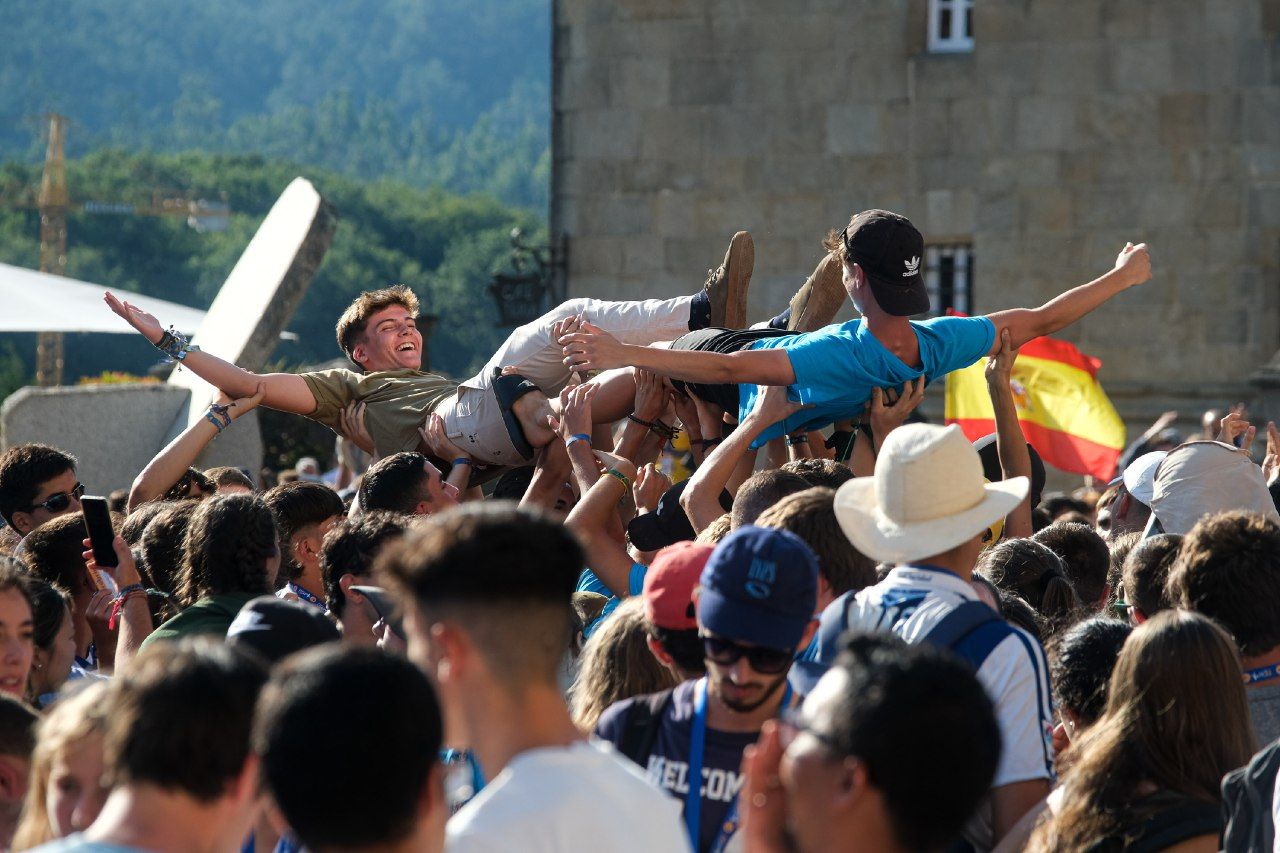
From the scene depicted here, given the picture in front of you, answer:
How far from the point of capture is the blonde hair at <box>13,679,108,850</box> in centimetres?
280

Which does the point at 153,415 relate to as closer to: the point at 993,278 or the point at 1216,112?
the point at 993,278

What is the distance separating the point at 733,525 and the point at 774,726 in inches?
85.2

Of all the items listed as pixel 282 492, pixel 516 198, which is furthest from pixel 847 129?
pixel 516 198

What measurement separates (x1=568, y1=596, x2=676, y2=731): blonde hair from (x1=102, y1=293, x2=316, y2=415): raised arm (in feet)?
9.96

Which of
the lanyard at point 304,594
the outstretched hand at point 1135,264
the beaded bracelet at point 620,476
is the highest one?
the outstretched hand at point 1135,264

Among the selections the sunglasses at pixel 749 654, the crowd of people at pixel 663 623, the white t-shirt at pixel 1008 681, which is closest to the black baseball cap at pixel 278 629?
the crowd of people at pixel 663 623

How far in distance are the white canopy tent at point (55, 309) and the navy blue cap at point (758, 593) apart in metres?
10.6

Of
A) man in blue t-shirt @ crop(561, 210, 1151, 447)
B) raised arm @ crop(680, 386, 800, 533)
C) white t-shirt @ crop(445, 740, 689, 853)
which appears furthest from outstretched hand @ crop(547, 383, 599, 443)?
white t-shirt @ crop(445, 740, 689, 853)

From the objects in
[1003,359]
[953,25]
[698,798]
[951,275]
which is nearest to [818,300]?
[1003,359]

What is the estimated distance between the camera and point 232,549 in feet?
14.9

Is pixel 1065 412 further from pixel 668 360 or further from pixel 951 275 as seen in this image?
pixel 951 275

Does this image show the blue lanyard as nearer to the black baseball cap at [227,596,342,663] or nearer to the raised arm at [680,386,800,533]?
the raised arm at [680,386,800,533]

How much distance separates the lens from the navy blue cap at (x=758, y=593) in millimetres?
3125

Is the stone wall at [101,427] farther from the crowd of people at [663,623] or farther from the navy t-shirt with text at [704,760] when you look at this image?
the navy t-shirt with text at [704,760]
